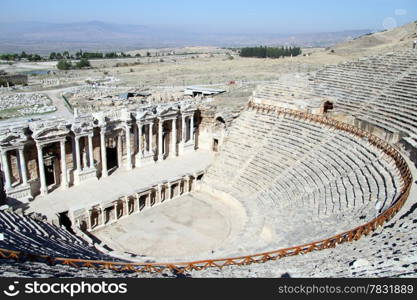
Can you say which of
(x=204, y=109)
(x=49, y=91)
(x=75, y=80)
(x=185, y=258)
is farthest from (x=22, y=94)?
(x=185, y=258)

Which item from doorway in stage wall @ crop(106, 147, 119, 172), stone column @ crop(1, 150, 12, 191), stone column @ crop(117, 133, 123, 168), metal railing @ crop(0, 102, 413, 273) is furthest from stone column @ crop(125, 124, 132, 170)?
metal railing @ crop(0, 102, 413, 273)

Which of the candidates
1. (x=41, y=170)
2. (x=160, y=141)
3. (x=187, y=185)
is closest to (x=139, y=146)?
(x=160, y=141)

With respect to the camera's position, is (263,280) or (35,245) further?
(35,245)

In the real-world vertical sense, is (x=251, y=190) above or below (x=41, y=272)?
below

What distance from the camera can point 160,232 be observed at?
2198 cm

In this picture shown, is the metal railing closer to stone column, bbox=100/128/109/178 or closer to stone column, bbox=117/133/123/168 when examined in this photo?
stone column, bbox=100/128/109/178

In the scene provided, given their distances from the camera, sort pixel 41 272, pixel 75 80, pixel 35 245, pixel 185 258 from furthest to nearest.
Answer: pixel 75 80 → pixel 185 258 → pixel 35 245 → pixel 41 272

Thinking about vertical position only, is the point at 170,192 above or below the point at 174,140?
below

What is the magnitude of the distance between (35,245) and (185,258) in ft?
21.0

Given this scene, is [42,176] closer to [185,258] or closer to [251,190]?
[185,258]

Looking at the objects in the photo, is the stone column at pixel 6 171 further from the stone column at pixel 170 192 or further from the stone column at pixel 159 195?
the stone column at pixel 170 192

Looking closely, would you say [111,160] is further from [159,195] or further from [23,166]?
[23,166]

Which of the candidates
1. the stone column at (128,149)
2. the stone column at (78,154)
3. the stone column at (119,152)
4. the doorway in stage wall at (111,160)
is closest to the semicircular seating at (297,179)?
the stone column at (128,149)

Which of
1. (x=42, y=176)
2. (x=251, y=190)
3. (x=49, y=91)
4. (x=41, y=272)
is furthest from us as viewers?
(x=49, y=91)
